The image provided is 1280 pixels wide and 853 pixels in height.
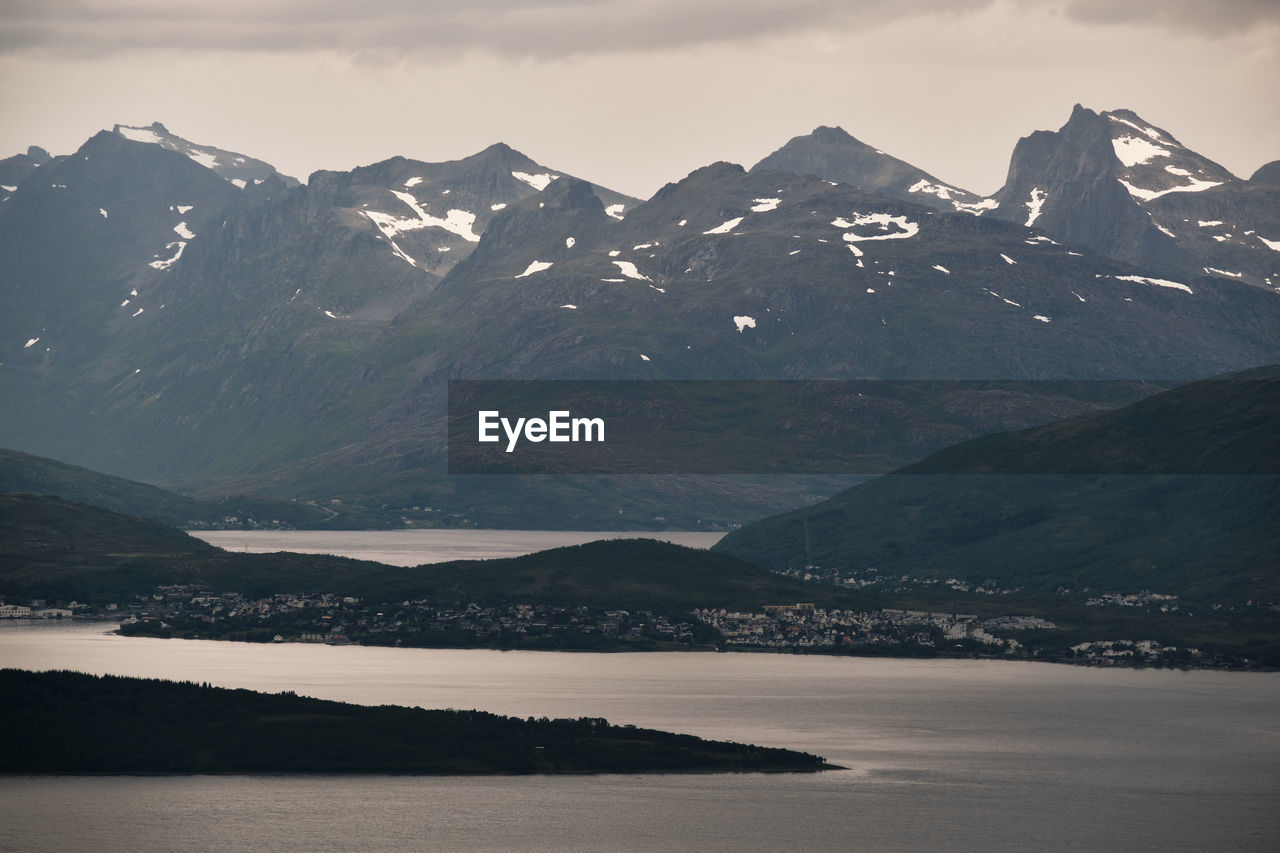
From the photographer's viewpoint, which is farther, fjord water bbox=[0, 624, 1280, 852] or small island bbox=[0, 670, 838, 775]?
small island bbox=[0, 670, 838, 775]

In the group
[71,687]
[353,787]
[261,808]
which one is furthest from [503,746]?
[71,687]

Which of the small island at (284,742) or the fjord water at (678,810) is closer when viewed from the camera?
the fjord water at (678,810)

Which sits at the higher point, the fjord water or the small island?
the small island

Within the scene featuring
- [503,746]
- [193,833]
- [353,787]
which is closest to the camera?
[193,833]

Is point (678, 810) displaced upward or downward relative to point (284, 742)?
downward

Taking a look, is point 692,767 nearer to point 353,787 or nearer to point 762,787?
point 762,787

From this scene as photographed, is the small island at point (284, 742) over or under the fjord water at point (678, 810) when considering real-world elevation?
over

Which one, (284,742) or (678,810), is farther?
(284,742)

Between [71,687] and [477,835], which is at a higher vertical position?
[71,687]
